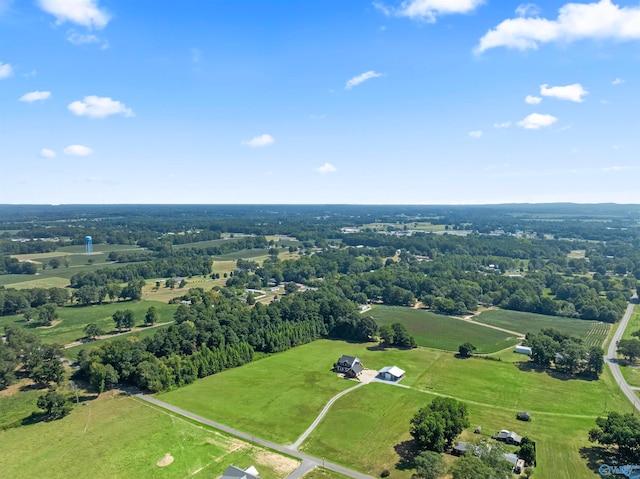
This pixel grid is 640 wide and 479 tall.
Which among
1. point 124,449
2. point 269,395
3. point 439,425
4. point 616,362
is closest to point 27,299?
point 124,449

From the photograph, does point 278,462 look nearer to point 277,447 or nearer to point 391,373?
point 277,447

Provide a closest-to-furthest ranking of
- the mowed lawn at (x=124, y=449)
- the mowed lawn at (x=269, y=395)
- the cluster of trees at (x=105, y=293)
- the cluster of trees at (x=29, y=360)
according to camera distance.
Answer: the mowed lawn at (x=124, y=449)
the mowed lawn at (x=269, y=395)
the cluster of trees at (x=29, y=360)
the cluster of trees at (x=105, y=293)

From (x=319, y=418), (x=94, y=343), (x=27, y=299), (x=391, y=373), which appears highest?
(x=27, y=299)

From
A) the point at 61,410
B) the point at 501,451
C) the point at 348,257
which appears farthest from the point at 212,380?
the point at 348,257

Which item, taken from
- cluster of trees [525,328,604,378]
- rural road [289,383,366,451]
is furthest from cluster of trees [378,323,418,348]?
cluster of trees [525,328,604,378]

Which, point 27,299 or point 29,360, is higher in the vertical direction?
point 27,299

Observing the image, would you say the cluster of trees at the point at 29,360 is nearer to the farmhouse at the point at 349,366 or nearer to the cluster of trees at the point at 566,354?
the farmhouse at the point at 349,366

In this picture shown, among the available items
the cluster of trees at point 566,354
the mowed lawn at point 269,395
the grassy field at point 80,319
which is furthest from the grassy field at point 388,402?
the grassy field at point 80,319
